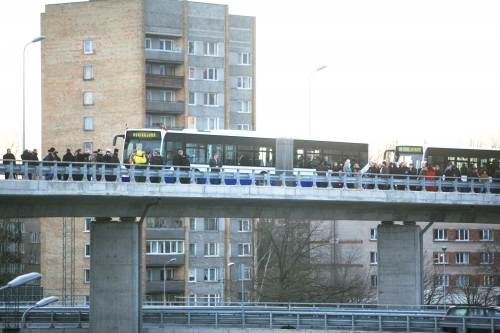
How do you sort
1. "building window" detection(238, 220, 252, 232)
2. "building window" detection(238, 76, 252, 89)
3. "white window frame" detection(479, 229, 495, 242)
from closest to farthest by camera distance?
"building window" detection(238, 220, 252, 232)
"building window" detection(238, 76, 252, 89)
"white window frame" detection(479, 229, 495, 242)

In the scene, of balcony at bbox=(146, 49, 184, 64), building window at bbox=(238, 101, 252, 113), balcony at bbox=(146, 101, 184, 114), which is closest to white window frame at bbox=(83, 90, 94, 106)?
balcony at bbox=(146, 101, 184, 114)

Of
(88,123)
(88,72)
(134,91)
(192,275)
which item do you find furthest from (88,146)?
(192,275)

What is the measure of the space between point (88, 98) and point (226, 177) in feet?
118

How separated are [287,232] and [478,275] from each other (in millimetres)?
28641

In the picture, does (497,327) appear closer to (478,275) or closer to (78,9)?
(78,9)

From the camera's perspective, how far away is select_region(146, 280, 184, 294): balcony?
7000 cm

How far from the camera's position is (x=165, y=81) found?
71.8 meters

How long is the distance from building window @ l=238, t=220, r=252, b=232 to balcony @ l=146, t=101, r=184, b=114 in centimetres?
1078

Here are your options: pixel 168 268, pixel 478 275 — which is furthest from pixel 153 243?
pixel 478 275

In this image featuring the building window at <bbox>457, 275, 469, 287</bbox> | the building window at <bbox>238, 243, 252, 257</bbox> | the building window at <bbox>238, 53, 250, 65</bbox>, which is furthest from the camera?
the building window at <bbox>457, 275, 469, 287</bbox>

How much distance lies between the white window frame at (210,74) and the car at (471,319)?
41116mm

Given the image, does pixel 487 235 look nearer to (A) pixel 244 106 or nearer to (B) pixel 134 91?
(A) pixel 244 106

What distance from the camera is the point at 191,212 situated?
40094mm

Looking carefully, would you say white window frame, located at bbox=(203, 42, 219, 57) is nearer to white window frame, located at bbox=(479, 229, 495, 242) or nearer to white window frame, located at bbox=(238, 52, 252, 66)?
white window frame, located at bbox=(238, 52, 252, 66)
